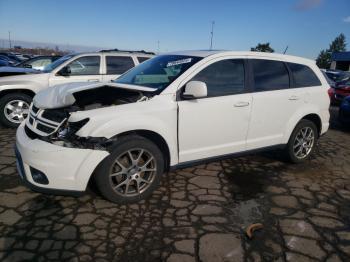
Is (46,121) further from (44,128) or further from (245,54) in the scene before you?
(245,54)

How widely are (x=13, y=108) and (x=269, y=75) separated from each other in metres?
5.45

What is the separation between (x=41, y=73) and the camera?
23.3 ft

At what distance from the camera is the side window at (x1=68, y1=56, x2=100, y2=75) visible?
24.6ft

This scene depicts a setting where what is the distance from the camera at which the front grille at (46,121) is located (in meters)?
3.25

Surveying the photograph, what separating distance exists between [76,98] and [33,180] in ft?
3.36

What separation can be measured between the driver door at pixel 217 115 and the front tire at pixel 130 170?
1.35ft

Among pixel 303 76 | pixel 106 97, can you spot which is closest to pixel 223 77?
pixel 106 97

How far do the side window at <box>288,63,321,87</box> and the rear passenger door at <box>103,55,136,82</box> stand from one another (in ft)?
14.6

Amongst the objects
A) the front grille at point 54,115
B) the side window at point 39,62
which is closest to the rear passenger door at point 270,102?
the front grille at point 54,115

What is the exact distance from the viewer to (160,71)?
13.6 ft

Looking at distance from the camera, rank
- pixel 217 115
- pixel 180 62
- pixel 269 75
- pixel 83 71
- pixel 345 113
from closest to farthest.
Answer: pixel 217 115 < pixel 180 62 < pixel 269 75 < pixel 83 71 < pixel 345 113

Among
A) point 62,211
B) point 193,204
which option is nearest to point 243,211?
point 193,204

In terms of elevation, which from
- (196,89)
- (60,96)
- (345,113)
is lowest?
(345,113)

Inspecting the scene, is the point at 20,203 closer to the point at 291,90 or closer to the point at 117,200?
the point at 117,200
